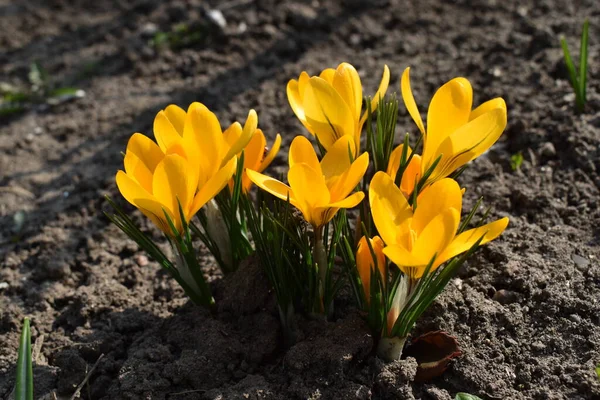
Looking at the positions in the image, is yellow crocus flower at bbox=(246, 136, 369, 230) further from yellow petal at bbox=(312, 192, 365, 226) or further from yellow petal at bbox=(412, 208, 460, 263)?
yellow petal at bbox=(412, 208, 460, 263)

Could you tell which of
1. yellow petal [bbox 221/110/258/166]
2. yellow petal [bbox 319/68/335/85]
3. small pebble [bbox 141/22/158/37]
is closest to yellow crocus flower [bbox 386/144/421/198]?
yellow petal [bbox 319/68/335/85]

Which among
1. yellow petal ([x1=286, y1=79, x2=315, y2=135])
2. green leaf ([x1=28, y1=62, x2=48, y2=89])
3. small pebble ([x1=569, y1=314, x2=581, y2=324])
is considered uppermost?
yellow petal ([x1=286, y1=79, x2=315, y2=135])

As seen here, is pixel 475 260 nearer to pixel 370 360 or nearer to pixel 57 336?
pixel 370 360

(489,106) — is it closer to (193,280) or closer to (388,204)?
(388,204)

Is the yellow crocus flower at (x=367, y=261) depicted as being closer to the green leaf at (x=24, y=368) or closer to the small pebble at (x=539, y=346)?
the small pebble at (x=539, y=346)

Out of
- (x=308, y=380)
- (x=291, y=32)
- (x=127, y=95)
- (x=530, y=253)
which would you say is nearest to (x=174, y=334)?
(x=308, y=380)

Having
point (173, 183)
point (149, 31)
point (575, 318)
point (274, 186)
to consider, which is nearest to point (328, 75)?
point (274, 186)
